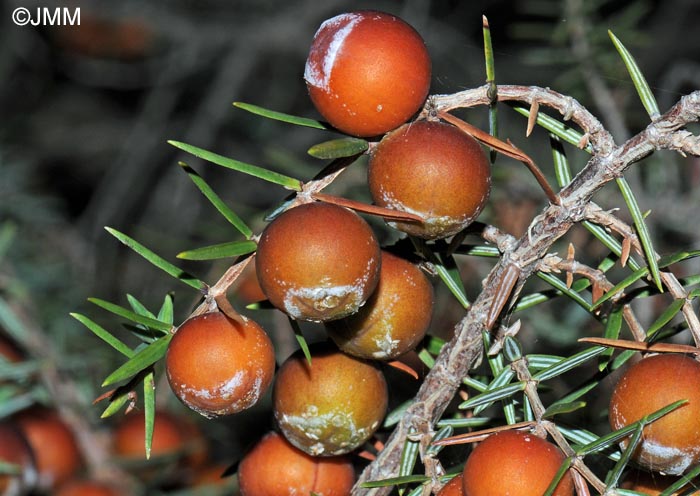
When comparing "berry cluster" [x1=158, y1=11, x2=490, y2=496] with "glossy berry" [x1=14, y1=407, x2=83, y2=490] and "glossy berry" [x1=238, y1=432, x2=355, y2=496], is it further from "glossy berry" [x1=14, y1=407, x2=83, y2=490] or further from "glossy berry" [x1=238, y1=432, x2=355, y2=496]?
"glossy berry" [x1=14, y1=407, x2=83, y2=490]

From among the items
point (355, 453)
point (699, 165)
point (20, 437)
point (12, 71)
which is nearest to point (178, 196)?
point (12, 71)

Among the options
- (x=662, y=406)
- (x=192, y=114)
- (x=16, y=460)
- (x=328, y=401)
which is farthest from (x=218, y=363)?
(x=192, y=114)

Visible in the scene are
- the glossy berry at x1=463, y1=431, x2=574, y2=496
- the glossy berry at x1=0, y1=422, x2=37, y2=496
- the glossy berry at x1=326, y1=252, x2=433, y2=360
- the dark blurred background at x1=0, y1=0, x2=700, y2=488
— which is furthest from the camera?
the dark blurred background at x1=0, y1=0, x2=700, y2=488

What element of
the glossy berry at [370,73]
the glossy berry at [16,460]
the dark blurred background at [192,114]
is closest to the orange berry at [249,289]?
the dark blurred background at [192,114]

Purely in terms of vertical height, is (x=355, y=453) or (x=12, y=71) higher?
(x=355, y=453)

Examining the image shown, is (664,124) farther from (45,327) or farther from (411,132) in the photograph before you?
(45,327)

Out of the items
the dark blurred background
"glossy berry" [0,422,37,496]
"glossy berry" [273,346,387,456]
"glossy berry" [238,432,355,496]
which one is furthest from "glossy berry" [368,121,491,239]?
the dark blurred background
